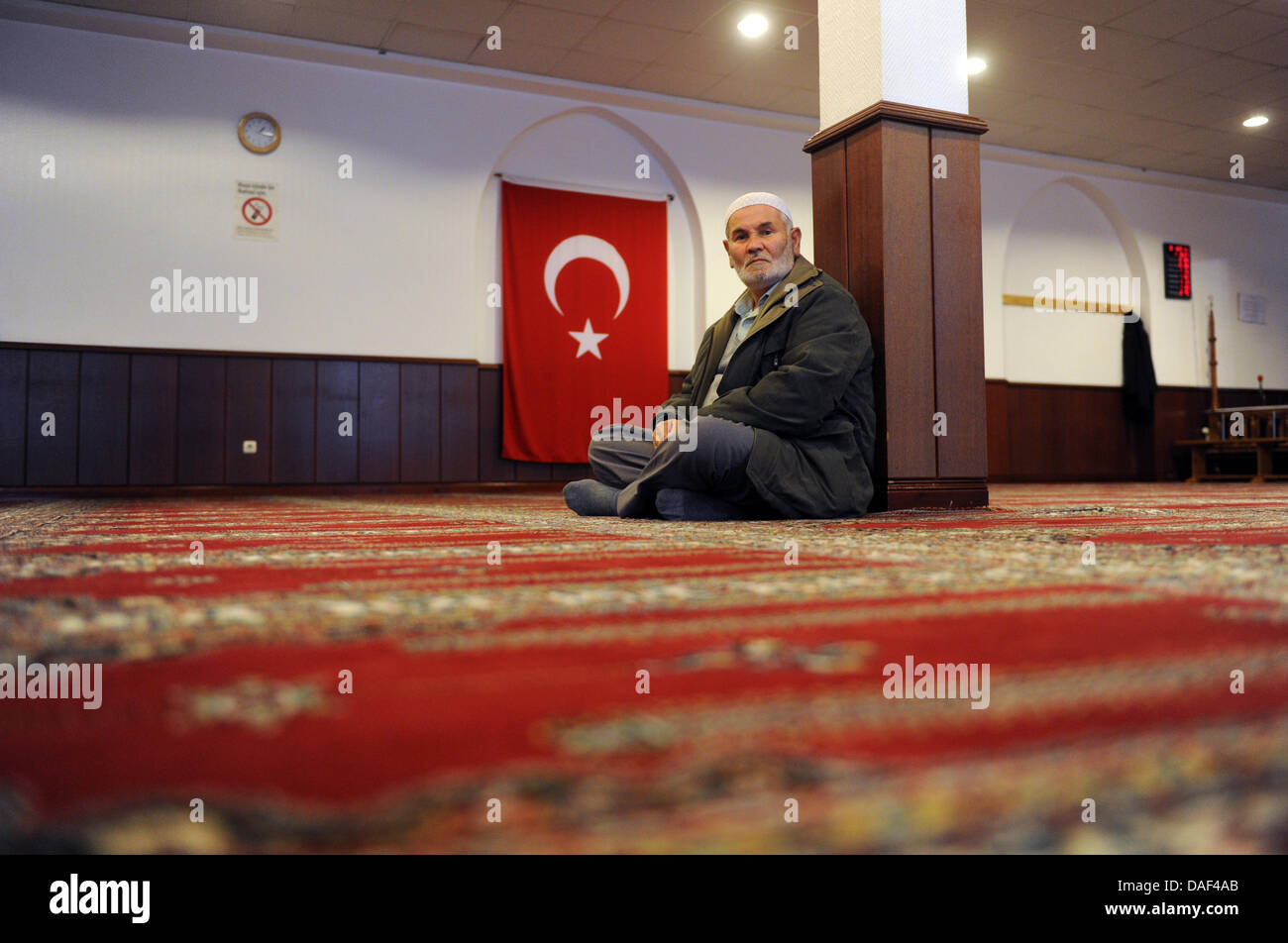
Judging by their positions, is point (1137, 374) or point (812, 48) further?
point (1137, 374)

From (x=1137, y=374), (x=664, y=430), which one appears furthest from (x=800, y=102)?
(x=664, y=430)

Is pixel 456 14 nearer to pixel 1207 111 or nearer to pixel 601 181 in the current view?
pixel 601 181

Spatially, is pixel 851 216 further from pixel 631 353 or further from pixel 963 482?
pixel 631 353

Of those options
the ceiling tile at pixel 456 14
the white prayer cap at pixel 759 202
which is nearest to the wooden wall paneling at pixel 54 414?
the ceiling tile at pixel 456 14

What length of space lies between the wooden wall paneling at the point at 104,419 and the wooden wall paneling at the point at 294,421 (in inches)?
30.8

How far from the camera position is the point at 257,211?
5.43 metres

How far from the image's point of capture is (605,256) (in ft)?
20.7

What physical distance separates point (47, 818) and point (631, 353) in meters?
6.09

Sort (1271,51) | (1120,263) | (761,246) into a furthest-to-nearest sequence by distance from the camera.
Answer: (1120,263) < (1271,51) < (761,246)

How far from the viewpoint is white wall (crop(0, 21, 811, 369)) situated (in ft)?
16.6

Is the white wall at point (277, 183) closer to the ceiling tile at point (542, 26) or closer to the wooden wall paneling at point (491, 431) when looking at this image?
the wooden wall paneling at point (491, 431)

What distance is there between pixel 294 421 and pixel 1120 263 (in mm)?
7099

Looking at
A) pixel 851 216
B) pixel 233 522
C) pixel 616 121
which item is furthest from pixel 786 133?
pixel 233 522

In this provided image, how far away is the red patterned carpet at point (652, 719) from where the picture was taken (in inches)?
13.8
